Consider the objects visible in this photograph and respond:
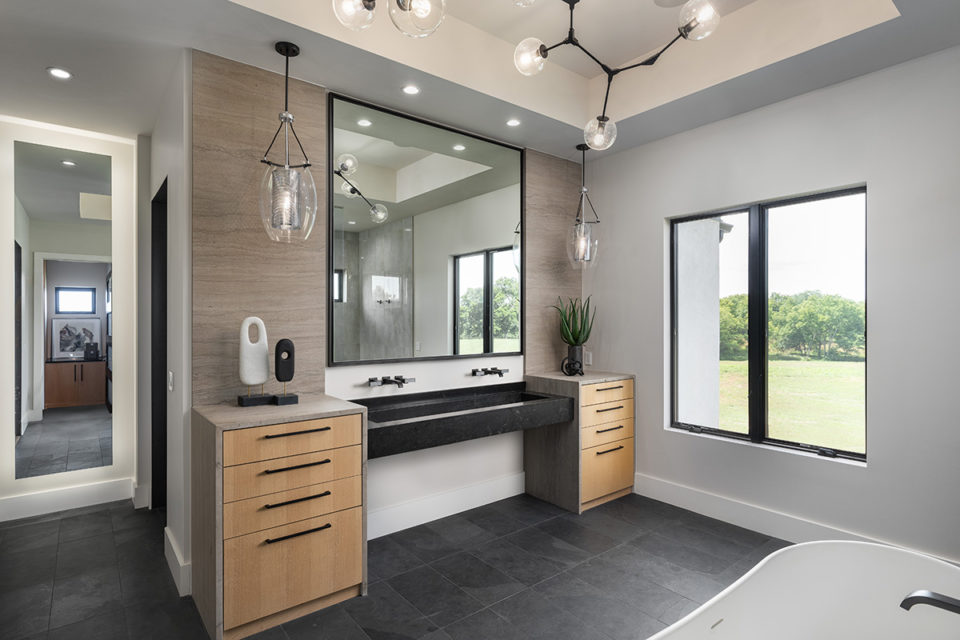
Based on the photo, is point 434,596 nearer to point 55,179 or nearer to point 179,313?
point 179,313

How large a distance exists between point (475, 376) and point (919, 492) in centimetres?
253

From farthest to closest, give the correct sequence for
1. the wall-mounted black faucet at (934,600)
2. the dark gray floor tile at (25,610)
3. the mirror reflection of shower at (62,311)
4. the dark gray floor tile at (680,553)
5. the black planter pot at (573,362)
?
the black planter pot at (573,362) < the mirror reflection of shower at (62,311) < the dark gray floor tile at (680,553) < the dark gray floor tile at (25,610) < the wall-mounted black faucet at (934,600)

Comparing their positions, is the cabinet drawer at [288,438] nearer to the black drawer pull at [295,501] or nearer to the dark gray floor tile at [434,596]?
the black drawer pull at [295,501]

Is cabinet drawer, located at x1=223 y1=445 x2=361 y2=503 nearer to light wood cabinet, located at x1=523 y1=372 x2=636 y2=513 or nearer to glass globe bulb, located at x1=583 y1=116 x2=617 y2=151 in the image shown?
light wood cabinet, located at x1=523 y1=372 x2=636 y2=513

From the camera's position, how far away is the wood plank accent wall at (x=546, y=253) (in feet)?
12.8

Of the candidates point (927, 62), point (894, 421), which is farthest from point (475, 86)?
point (894, 421)

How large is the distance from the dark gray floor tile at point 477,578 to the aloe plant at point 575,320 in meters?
1.77

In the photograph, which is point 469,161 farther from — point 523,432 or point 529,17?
point 523,432

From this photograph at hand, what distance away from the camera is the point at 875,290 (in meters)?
2.72

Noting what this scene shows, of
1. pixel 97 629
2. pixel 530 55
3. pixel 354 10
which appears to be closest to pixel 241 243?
pixel 354 10

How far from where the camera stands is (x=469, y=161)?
3592 millimetres

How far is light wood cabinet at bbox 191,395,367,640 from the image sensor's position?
81.0 inches

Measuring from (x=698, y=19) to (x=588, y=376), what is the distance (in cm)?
248

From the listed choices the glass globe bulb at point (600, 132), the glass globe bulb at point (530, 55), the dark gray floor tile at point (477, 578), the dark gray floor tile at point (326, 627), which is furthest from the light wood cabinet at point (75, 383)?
the glass globe bulb at point (600, 132)
